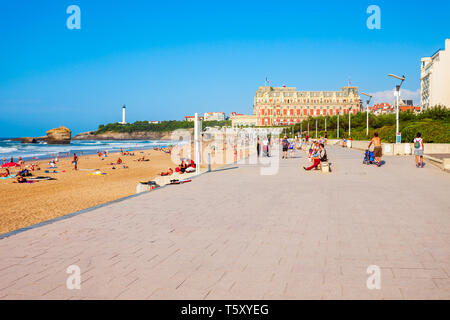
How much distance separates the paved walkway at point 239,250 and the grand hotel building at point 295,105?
122981mm

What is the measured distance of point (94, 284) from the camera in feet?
11.5

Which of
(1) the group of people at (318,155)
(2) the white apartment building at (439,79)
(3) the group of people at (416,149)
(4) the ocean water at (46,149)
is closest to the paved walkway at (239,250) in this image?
(1) the group of people at (318,155)

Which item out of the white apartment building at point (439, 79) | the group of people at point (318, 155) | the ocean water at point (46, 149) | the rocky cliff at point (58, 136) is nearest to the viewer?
the group of people at point (318, 155)

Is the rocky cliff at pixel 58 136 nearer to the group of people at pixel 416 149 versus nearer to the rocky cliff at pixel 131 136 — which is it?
the rocky cliff at pixel 131 136

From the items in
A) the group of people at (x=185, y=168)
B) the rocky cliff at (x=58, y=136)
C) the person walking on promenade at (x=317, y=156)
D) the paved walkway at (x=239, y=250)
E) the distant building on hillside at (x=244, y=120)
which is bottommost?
the paved walkway at (x=239, y=250)

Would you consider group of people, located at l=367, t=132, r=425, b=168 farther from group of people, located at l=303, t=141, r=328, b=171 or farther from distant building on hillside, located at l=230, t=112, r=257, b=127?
distant building on hillside, located at l=230, t=112, r=257, b=127

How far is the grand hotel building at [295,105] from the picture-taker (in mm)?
129500

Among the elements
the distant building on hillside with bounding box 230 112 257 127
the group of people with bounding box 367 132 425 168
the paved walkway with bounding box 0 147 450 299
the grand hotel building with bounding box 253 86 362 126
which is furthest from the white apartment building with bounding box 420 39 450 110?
the paved walkway with bounding box 0 147 450 299

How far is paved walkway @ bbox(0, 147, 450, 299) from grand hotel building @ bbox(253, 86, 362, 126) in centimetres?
12298

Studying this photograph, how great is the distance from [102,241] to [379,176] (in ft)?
34.1

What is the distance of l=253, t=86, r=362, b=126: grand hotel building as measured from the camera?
12950 cm

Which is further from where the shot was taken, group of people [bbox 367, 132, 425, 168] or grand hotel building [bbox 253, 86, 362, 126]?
grand hotel building [bbox 253, 86, 362, 126]

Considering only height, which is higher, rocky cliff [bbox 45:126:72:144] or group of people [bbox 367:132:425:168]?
rocky cliff [bbox 45:126:72:144]

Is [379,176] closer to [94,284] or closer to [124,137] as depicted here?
[94,284]
